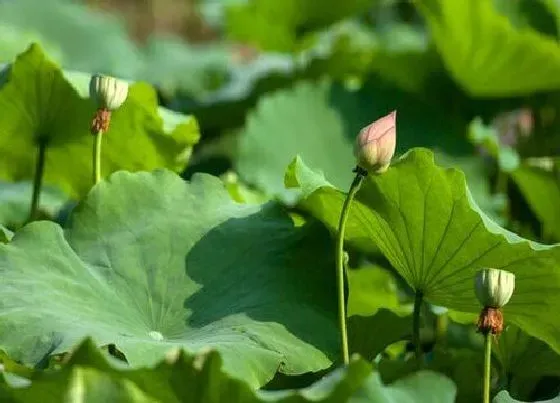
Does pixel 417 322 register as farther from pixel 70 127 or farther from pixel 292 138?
pixel 292 138

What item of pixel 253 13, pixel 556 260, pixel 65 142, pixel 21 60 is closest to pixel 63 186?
pixel 65 142

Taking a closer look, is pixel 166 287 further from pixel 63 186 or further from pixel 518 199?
pixel 518 199

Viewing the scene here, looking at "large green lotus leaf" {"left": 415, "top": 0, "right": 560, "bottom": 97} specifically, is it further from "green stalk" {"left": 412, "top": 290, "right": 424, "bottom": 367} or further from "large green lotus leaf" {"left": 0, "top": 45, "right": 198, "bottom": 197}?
"green stalk" {"left": 412, "top": 290, "right": 424, "bottom": 367}

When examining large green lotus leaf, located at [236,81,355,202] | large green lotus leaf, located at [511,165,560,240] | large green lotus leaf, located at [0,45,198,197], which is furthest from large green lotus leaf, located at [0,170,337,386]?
large green lotus leaf, located at [236,81,355,202]

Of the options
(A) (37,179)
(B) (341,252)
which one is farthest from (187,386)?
(A) (37,179)

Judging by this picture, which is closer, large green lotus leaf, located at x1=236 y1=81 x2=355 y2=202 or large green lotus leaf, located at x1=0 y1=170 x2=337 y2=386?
large green lotus leaf, located at x1=0 y1=170 x2=337 y2=386

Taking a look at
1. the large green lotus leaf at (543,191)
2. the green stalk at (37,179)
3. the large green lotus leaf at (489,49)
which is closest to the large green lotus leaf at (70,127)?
the green stalk at (37,179)
